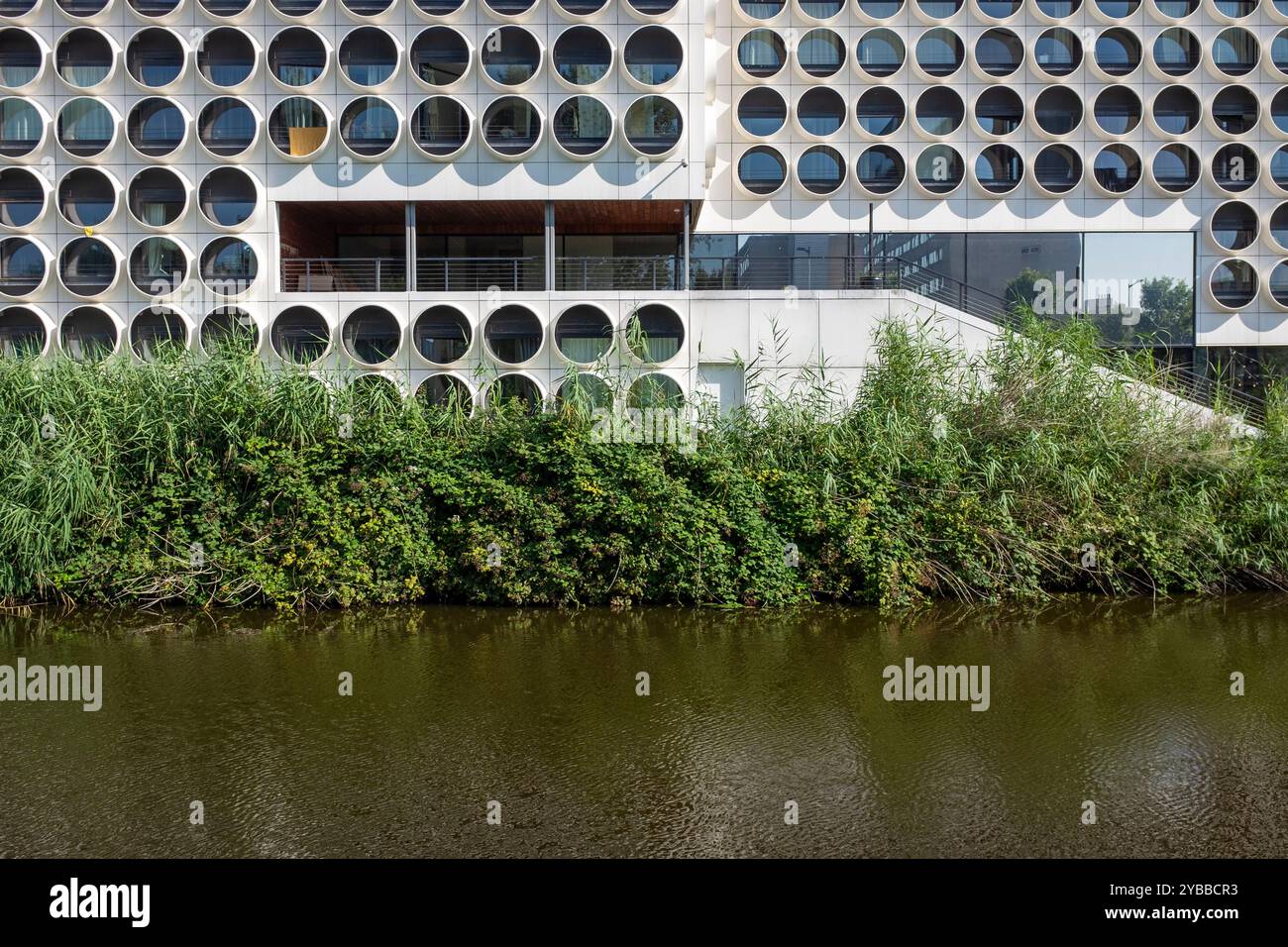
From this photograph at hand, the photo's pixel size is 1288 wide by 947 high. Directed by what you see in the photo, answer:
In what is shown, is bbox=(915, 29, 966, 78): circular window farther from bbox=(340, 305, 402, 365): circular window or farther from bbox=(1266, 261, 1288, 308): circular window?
bbox=(340, 305, 402, 365): circular window

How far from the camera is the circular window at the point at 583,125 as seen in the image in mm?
21125

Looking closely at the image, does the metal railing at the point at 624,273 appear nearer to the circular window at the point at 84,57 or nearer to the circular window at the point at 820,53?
the circular window at the point at 820,53

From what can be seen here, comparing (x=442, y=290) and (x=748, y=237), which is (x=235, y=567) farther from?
(x=748, y=237)

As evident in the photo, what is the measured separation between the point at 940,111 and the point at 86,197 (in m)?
19.9

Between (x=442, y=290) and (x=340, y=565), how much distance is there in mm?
10886

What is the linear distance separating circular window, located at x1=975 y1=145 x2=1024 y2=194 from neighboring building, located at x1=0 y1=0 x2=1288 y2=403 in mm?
68

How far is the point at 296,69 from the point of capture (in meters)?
21.5

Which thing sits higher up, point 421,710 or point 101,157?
point 101,157

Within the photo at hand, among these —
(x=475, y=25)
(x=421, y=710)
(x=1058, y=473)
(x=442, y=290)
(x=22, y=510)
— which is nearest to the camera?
(x=421, y=710)

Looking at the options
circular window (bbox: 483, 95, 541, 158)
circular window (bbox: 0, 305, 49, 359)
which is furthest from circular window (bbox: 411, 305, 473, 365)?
circular window (bbox: 0, 305, 49, 359)

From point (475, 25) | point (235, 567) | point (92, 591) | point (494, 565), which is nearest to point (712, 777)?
point (494, 565)

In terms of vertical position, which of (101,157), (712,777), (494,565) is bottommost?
(712,777)

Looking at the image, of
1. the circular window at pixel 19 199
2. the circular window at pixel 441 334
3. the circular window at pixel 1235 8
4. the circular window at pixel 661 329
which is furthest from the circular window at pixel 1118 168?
the circular window at pixel 19 199

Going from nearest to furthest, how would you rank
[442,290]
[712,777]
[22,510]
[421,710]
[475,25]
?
[712,777] < [421,710] < [22,510] < [475,25] < [442,290]
